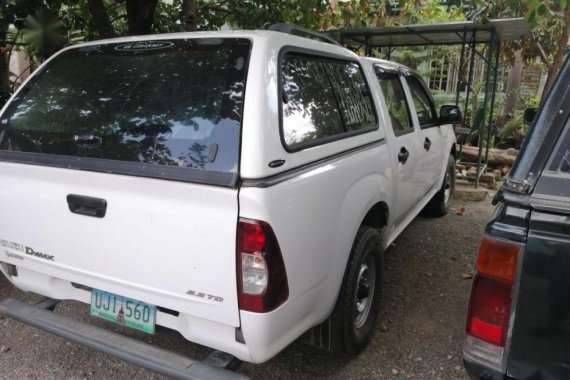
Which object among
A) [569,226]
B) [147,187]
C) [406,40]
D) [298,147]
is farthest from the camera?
[406,40]

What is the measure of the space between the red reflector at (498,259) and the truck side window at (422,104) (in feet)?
9.86

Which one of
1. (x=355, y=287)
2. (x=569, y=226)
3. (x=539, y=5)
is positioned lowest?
(x=355, y=287)

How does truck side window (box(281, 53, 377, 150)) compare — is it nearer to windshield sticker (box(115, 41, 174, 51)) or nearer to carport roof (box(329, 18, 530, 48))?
windshield sticker (box(115, 41, 174, 51))

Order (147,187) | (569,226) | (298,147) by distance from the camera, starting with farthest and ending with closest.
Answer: (298,147)
(147,187)
(569,226)

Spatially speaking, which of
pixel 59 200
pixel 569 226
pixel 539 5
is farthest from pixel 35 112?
pixel 539 5

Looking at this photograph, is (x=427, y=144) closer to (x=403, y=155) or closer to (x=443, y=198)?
(x=403, y=155)

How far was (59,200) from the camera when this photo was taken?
2250mm

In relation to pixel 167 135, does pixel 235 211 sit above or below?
below

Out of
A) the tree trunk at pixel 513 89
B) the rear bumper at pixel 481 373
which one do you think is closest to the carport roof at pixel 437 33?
the rear bumper at pixel 481 373

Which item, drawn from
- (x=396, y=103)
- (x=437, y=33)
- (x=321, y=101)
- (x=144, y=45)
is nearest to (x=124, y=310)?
(x=144, y=45)

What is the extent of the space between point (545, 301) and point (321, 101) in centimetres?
159

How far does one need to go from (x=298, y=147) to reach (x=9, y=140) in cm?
162

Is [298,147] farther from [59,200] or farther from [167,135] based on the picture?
[59,200]

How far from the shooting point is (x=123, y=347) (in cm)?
216
